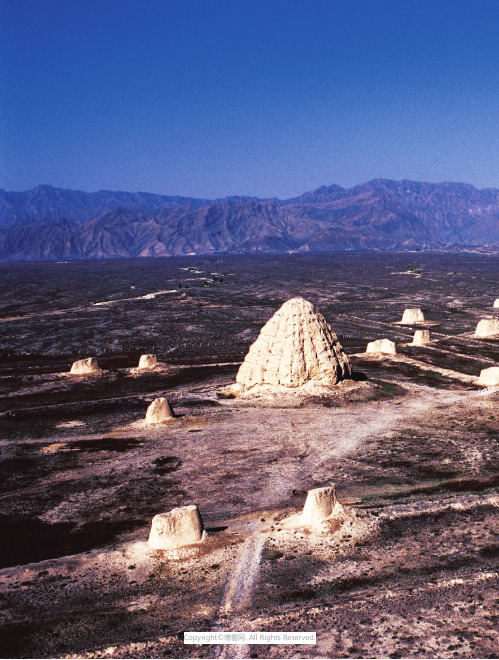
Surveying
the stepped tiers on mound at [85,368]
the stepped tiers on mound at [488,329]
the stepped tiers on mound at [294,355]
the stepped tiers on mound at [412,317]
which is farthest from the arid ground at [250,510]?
the stepped tiers on mound at [412,317]

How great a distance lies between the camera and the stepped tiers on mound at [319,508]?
14148 mm

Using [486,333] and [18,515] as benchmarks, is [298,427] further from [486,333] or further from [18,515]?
[486,333]

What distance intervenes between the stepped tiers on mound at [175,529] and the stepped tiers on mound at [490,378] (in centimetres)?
1888

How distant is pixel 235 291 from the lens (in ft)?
282

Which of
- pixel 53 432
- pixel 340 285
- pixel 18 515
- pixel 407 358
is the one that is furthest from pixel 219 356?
pixel 340 285

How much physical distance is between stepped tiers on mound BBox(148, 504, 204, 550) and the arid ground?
27 cm

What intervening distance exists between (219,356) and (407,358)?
1235 centimetres

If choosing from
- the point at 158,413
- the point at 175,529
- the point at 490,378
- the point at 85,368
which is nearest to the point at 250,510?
the point at 175,529

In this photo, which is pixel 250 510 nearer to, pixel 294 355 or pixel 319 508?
pixel 319 508

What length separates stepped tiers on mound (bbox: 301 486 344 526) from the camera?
46.4ft

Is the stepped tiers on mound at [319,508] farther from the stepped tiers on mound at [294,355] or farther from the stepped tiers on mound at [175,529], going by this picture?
the stepped tiers on mound at [294,355]

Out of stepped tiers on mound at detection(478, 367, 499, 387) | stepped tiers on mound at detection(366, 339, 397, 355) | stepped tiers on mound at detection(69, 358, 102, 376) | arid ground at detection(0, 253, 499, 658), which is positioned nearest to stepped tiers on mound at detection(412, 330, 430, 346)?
arid ground at detection(0, 253, 499, 658)

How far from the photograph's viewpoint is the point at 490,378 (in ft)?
90.4

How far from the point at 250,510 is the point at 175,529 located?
283 cm
